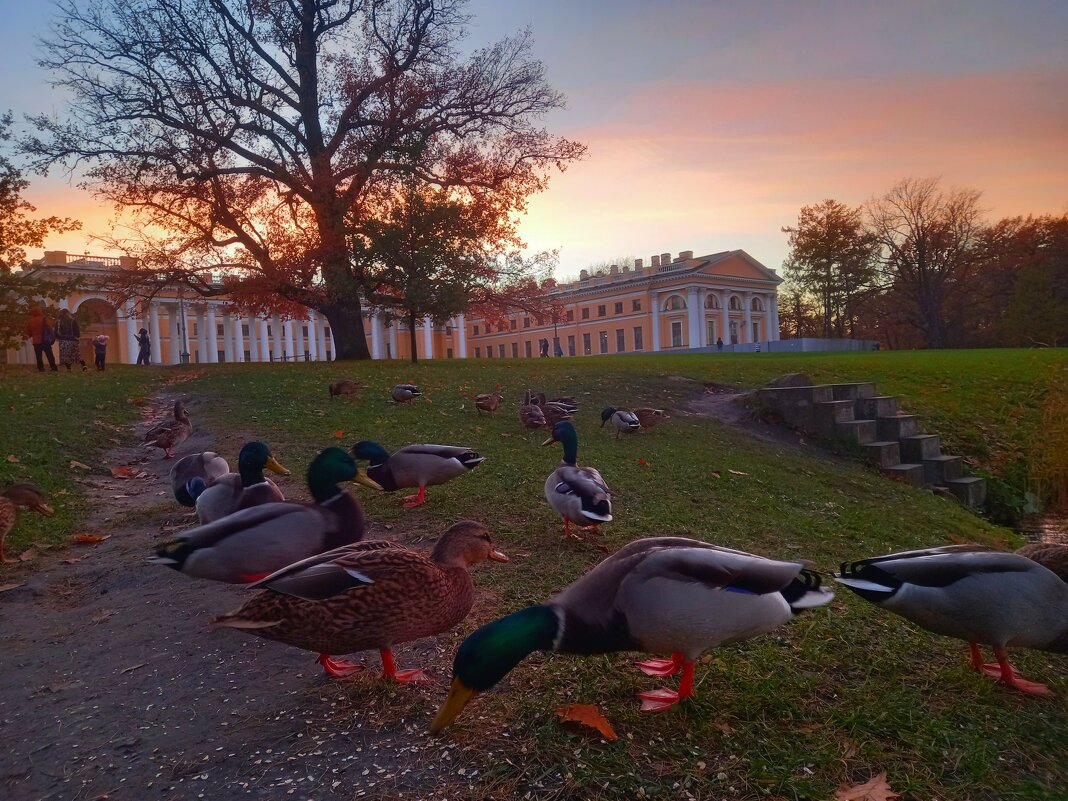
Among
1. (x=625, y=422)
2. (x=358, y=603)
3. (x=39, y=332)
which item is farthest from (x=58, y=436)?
(x=39, y=332)

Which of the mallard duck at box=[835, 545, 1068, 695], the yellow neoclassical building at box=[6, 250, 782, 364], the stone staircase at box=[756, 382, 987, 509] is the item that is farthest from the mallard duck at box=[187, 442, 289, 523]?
the yellow neoclassical building at box=[6, 250, 782, 364]

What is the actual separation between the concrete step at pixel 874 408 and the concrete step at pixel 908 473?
1.27 metres

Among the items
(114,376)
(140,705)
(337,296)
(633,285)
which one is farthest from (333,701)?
(633,285)

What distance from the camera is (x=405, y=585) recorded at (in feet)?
9.60

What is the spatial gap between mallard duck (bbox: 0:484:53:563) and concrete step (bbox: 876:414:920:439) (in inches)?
418

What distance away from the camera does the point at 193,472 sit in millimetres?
6059

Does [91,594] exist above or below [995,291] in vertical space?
below

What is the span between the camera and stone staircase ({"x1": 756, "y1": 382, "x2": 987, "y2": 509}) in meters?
10.0

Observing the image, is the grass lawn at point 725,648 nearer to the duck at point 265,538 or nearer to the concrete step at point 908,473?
the concrete step at point 908,473

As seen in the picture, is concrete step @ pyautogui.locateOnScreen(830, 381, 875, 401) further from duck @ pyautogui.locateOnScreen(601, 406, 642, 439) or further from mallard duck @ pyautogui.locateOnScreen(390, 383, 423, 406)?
mallard duck @ pyautogui.locateOnScreen(390, 383, 423, 406)

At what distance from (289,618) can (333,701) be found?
0.44m

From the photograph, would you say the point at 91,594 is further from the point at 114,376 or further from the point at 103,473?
the point at 114,376

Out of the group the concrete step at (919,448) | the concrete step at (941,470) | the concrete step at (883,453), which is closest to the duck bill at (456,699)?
the concrete step at (883,453)

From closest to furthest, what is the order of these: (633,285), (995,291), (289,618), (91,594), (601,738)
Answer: (601,738) → (289,618) → (91,594) → (995,291) → (633,285)
